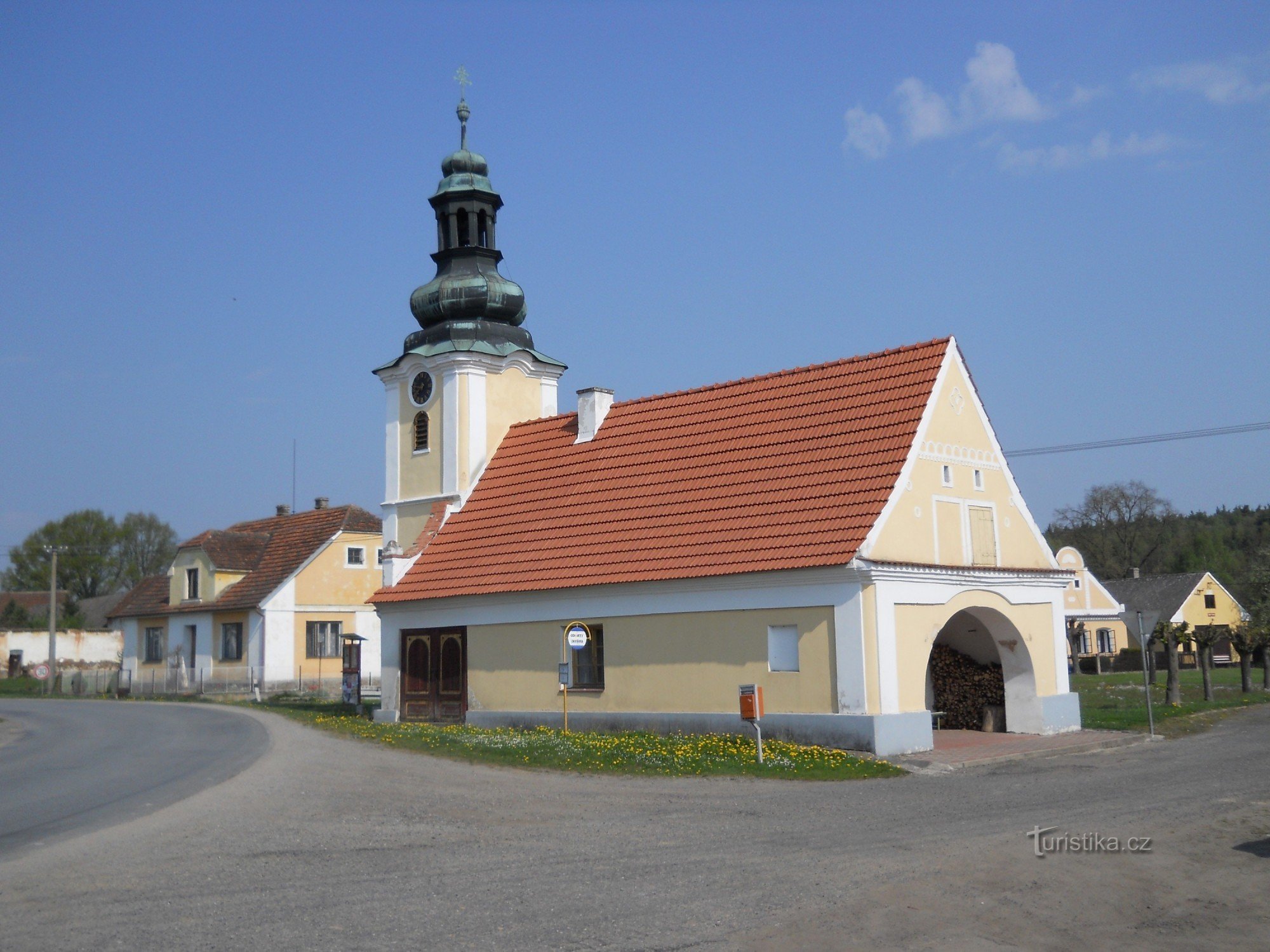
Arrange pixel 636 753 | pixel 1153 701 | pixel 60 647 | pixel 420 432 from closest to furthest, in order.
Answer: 1. pixel 636 753
2. pixel 1153 701
3. pixel 420 432
4. pixel 60 647

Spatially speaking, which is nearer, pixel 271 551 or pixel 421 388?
pixel 421 388

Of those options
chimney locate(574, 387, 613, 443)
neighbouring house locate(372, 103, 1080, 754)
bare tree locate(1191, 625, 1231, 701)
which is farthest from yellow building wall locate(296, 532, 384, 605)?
bare tree locate(1191, 625, 1231, 701)

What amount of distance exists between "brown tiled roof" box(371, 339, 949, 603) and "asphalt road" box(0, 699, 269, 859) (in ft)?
19.8

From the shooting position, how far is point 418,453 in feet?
106

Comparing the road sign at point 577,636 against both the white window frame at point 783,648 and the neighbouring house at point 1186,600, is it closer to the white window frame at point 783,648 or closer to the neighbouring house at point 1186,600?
the white window frame at point 783,648

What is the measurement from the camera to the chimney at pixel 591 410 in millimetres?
28922

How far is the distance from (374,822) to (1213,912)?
813cm

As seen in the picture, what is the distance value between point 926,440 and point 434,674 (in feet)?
41.5

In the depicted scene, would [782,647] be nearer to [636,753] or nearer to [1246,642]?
[636,753]

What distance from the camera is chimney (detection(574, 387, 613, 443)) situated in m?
28.9

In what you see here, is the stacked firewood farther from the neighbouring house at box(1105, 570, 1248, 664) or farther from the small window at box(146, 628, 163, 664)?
the neighbouring house at box(1105, 570, 1248, 664)

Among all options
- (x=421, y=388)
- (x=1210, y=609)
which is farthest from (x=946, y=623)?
(x=1210, y=609)

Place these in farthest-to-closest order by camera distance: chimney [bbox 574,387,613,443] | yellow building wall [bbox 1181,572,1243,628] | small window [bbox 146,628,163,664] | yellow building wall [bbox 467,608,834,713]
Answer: yellow building wall [bbox 1181,572,1243,628] < small window [bbox 146,628,163,664] < chimney [bbox 574,387,613,443] < yellow building wall [bbox 467,608,834,713]

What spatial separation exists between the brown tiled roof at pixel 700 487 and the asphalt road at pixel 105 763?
6023 millimetres
